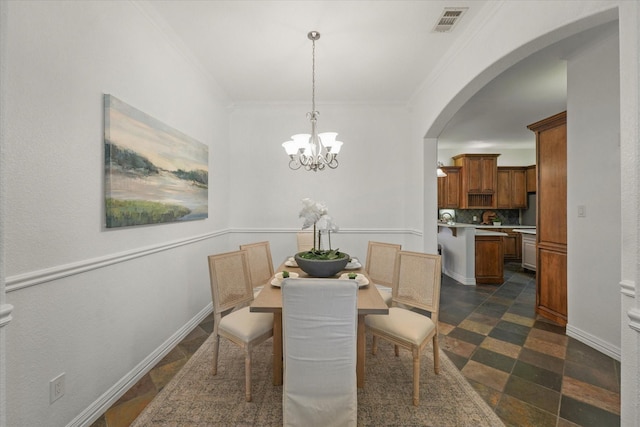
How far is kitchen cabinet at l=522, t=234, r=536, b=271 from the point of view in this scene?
17.1 feet

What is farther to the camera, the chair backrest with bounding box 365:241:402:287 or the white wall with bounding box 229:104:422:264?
the white wall with bounding box 229:104:422:264

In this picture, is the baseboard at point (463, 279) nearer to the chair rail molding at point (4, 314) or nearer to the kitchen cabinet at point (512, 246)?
the kitchen cabinet at point (512, 246)

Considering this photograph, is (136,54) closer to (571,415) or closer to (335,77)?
(335,77)

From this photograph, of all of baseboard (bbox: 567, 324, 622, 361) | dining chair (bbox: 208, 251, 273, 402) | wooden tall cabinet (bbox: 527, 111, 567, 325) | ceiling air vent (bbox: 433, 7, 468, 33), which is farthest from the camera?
wooden tall cabinet (bbox: 527, 111, 567, 325)

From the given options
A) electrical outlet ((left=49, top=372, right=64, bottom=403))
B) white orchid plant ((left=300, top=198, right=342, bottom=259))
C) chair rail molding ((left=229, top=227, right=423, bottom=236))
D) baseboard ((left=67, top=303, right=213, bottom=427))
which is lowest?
baseboard ((left=67, top=303, right=213, bottom=427))

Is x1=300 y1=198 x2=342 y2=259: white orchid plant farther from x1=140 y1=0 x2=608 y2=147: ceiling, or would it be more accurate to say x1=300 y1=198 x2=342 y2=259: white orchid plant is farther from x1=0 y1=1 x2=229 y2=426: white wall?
x1=140 y1=0 x2=608 y2=147: ceiling

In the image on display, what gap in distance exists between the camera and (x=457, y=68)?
2553mm

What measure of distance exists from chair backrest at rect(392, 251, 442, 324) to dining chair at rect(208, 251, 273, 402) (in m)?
1.09

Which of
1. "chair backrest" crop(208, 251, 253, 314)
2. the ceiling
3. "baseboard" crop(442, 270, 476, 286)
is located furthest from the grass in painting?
"baseboard" crop(442, 270, 476, 286)

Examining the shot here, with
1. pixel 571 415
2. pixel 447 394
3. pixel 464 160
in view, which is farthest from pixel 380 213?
pixel 464 160

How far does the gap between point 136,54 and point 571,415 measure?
3.90 meters

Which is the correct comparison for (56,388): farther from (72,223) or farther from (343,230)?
(343,230)

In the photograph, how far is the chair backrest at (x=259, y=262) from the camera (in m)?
2.65

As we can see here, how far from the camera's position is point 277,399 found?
178 centimetres
